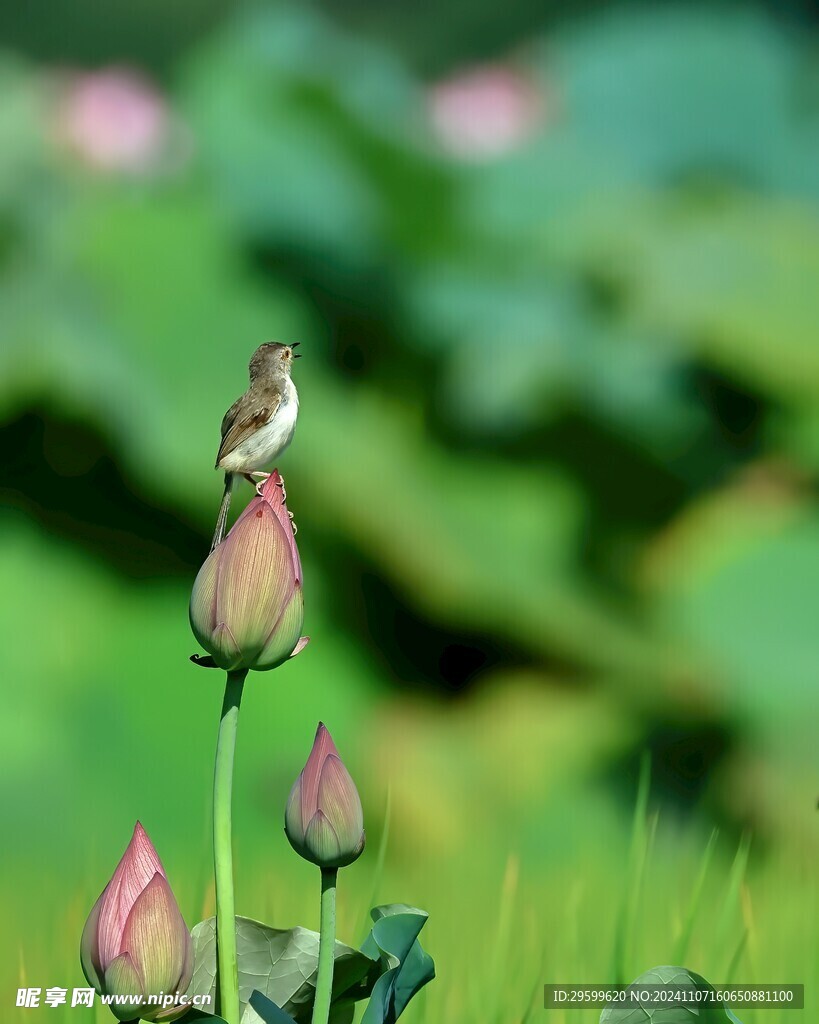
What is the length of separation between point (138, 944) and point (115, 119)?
1083 mm

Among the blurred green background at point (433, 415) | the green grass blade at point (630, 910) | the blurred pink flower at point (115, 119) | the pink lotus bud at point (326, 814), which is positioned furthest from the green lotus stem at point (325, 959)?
the blurred pink flower at point (115, 119)

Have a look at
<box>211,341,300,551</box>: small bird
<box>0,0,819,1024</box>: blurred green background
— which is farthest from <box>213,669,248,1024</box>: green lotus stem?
<box>0,0,819,1024</box>: blurred green background

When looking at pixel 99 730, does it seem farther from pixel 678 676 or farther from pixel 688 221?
pixel 688 221

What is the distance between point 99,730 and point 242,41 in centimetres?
78

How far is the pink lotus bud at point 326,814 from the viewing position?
0.41 meters

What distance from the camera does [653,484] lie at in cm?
128

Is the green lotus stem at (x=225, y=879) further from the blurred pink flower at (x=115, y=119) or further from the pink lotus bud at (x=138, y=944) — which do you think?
the blurred pink flower at (x=115, y=119)

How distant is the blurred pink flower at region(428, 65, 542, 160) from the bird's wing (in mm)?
597

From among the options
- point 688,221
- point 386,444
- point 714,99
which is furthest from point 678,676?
point 714,99

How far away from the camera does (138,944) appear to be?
38 centimetres

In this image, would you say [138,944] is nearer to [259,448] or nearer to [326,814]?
[326,814]
